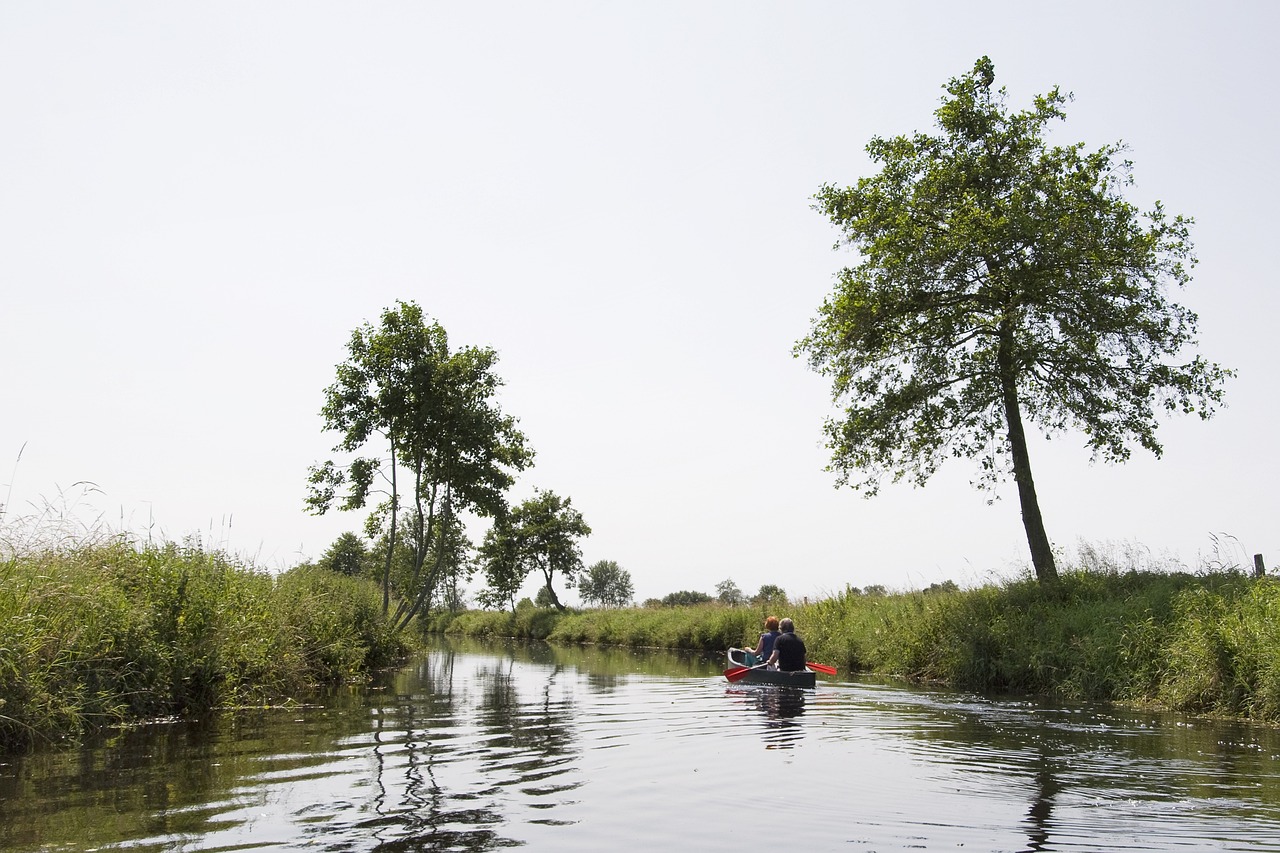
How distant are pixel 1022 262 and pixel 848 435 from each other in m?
6.14

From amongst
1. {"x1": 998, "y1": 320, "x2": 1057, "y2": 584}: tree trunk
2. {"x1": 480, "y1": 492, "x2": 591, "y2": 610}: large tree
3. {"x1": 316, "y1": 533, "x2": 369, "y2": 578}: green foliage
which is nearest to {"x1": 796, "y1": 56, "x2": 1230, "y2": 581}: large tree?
{"x1": 998, "y1": 320, "x2": 1057, "y2": 584}: tree trunk

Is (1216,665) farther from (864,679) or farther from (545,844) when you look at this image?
(545,844)

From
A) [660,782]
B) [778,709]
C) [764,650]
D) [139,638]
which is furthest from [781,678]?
[139,638]

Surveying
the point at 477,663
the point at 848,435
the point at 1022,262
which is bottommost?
the point at 477,663

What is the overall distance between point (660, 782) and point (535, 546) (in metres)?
57.0

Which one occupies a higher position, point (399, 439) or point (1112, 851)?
point (399, 439)

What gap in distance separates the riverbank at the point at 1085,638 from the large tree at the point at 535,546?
36.6 metres

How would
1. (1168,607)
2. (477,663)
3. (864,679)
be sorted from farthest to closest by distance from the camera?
(477,663), (864,679), (1168,607)

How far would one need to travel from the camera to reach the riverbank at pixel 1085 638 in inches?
587

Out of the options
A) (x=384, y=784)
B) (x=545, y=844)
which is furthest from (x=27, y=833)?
(x=545, y=844)

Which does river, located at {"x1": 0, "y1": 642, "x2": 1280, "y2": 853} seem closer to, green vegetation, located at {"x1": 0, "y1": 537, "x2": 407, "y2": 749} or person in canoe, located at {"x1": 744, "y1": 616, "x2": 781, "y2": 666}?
green vegetation, located at {"x1": 0, "y1": 537, "x2": 407, "y2": 749}

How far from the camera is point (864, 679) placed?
73.7 feet

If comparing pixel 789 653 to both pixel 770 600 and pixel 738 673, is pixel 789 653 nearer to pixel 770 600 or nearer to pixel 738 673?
pixel 738 673

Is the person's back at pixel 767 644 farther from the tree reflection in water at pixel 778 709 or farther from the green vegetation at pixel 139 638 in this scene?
the green vegetation at pixel 139 638
